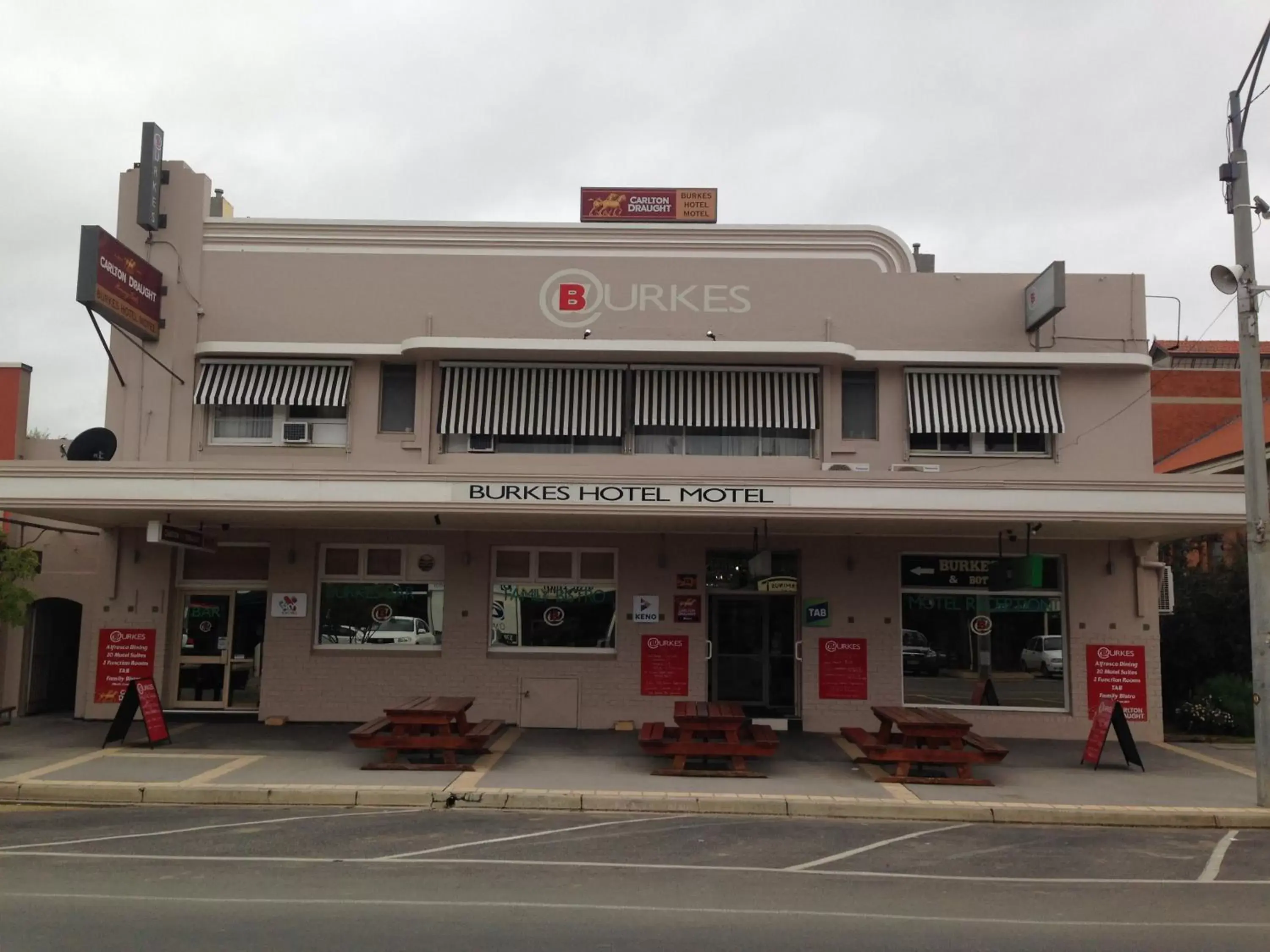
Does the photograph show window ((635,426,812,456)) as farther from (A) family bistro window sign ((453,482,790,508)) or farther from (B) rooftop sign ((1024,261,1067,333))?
(B) rooftop sign ((1024,261,1067,333))

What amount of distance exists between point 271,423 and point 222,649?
3.78 meters

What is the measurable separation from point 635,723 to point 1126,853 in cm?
814

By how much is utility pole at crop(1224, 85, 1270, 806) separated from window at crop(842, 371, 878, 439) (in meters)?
5.87

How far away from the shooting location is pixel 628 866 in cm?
939

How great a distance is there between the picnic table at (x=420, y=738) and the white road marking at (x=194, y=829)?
175cm

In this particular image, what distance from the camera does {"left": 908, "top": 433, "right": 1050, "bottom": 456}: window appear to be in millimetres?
17609

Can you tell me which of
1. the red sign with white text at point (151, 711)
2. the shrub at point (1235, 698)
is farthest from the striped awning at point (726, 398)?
the shrub at point (1235, 698)

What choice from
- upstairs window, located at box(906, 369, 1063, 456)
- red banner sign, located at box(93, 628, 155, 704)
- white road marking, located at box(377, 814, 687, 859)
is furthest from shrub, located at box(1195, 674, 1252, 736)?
red banner sign, located at box(93, 628, 155, 704)

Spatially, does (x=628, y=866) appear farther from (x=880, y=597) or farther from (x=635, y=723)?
(x=880, y=597)

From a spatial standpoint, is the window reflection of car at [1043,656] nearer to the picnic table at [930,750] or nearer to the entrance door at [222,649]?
the picnic table at [930,750]

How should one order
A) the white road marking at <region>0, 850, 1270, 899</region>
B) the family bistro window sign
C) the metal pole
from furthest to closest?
the family bistro window sign, the metal pole, the white road marking at <region>0, 850, 1270, 899</region>

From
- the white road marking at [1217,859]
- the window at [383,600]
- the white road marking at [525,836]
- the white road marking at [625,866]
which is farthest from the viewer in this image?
the window at [383,600]

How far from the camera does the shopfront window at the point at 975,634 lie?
56.3 ft

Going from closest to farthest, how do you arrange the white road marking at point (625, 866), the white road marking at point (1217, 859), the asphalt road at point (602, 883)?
1. the asphalt road at point (602, 883)
2. the white road marking at point (625, 866)
3. the white road marking at point (1217, 859)
